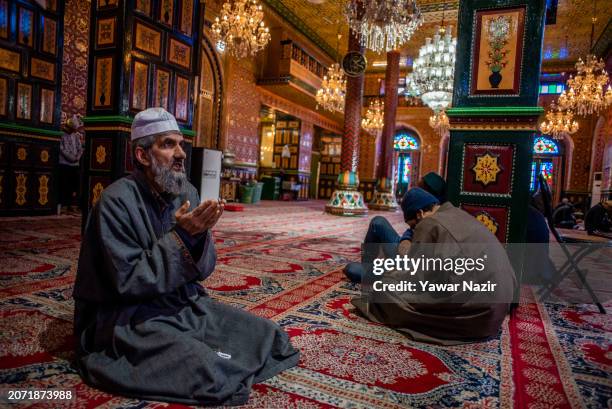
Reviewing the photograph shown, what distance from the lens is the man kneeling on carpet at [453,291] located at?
1.95 m

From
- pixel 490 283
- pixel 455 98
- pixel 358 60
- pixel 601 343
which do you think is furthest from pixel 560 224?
pixel 490 283

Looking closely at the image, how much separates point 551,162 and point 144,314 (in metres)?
17.5

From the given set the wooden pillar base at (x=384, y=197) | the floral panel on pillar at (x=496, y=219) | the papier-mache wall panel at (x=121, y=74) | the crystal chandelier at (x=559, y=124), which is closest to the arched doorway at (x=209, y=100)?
the wooden pillar base at (x=384, y=197)

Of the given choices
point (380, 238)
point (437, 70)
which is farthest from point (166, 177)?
point (437, 70)

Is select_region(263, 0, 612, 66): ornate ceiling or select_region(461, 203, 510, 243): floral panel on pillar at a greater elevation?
select_region(263, 0, 612, 66): ornate ceiling

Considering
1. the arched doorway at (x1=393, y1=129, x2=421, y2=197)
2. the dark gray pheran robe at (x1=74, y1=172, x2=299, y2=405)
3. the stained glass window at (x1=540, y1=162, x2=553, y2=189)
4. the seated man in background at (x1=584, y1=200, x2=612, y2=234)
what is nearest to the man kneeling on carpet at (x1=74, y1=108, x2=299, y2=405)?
the dark gray pheran robe at (x1=74, y1=172, x2=299, y2=405)

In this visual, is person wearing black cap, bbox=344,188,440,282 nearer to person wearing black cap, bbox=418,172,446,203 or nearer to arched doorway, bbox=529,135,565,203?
person wearing black cap, bbox=418,172,446,203

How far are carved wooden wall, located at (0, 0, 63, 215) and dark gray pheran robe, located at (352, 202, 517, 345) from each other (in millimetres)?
6108

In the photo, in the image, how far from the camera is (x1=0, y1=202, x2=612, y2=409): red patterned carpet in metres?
1.47

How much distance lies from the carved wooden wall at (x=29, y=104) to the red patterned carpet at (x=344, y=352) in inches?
124

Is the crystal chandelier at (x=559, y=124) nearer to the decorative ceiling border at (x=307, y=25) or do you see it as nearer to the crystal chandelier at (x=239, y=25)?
the decorative ceiling border at (x=307, y=25)

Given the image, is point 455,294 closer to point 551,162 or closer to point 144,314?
point 144,314

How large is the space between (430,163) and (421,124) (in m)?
1.68

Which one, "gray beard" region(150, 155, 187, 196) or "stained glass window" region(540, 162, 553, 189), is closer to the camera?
"gray beard" region(150, 155, 187, 196)
